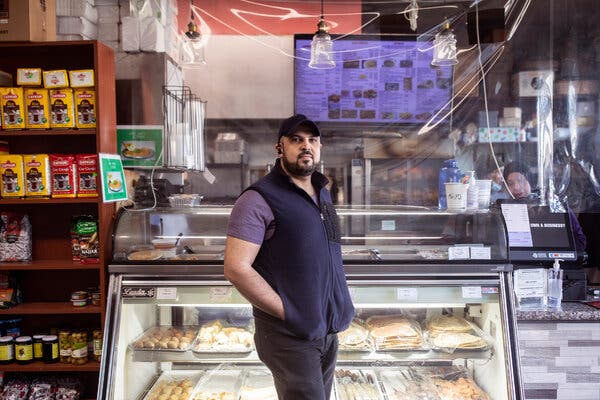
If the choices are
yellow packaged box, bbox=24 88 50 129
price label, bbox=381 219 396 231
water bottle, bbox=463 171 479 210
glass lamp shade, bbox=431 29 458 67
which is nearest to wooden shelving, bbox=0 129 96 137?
yellow packaged box, bbox=24 88 50 129

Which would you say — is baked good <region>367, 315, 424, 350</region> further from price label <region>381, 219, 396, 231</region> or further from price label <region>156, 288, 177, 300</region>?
price label <region>156, 288, 177, 300</region>

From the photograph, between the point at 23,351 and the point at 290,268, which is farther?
the point at 23,351

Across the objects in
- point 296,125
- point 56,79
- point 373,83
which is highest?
point 373,83

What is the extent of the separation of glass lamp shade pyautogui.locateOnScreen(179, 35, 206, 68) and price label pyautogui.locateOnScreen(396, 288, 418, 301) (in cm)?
284

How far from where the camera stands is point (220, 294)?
2.85 metres

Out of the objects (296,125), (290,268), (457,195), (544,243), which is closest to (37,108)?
(296,125)

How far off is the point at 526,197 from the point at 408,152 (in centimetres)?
118

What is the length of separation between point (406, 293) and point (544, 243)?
128cm

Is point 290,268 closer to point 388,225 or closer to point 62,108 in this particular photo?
point 388,225

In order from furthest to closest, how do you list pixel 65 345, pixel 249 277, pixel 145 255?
1. pixel 65 345
2. pixel 145 255
3. pixel 249 277

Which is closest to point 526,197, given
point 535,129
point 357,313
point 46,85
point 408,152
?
point 535,129

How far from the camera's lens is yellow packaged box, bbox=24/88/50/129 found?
3145mm

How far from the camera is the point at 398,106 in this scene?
481cm

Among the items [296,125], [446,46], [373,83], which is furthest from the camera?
[373,83]
